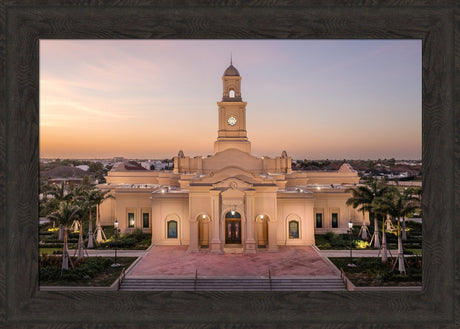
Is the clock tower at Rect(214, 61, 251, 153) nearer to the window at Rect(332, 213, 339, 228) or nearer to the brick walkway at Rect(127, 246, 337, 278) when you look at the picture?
the window at Rect(332, 213, 339, 228)

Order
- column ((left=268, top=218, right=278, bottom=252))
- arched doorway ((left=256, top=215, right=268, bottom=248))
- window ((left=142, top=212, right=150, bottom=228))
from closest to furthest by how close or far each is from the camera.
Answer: column ((left=268, top=218, right=278, bottom=252)) → arched doorway ((left=256, top=215, right=268, bottom=248)) → window ((left=142, top=212, right=150, bottom=228))

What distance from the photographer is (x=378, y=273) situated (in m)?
19.3

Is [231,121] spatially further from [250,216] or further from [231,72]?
[250,216]

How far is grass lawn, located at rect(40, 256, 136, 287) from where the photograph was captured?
1864 cm

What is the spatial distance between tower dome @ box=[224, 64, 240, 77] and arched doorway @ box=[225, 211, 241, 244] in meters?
19.2

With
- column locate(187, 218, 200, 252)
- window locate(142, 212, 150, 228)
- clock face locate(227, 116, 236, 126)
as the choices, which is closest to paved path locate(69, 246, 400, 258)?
column locate(187, 218, 200, 252)

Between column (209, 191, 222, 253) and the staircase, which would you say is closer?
the staircase

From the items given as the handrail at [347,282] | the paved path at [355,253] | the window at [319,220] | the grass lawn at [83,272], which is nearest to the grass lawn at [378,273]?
the handrail at [347,282]

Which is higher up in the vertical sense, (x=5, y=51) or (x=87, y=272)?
(x=5, y=51)

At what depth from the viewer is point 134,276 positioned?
1978 centimetres
